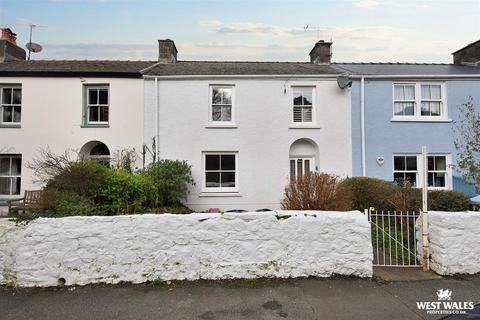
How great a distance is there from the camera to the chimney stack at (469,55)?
15.1 metres

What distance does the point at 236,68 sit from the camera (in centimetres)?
1365

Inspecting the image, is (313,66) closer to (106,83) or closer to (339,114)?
(339,114)

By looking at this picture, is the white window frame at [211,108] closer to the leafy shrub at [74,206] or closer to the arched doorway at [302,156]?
the arched doorway at [302,156]

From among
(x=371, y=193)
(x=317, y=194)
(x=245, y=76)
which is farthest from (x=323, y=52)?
(x=317, y=194)

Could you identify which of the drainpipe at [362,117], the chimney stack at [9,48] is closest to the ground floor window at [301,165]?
the drainpipe at [362,117]

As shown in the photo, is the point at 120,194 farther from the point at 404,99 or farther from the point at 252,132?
the point at 404,99

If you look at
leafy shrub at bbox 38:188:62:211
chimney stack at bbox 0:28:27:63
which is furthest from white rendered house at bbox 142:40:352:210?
chimney stack at bbox 0:28:27:63

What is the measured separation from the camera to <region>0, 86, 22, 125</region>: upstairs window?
13.0 m

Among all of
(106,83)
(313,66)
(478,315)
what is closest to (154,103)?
(106,83)

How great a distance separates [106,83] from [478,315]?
1411 cm

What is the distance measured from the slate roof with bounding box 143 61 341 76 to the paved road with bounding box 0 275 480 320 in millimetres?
Answer: 9727

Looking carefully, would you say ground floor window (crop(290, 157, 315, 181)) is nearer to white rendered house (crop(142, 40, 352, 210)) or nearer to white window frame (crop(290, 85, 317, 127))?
white rendered house (crop(142, 40, 352, 210))

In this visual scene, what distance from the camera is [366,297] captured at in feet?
14.8

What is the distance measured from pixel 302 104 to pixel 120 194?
8716 mm
